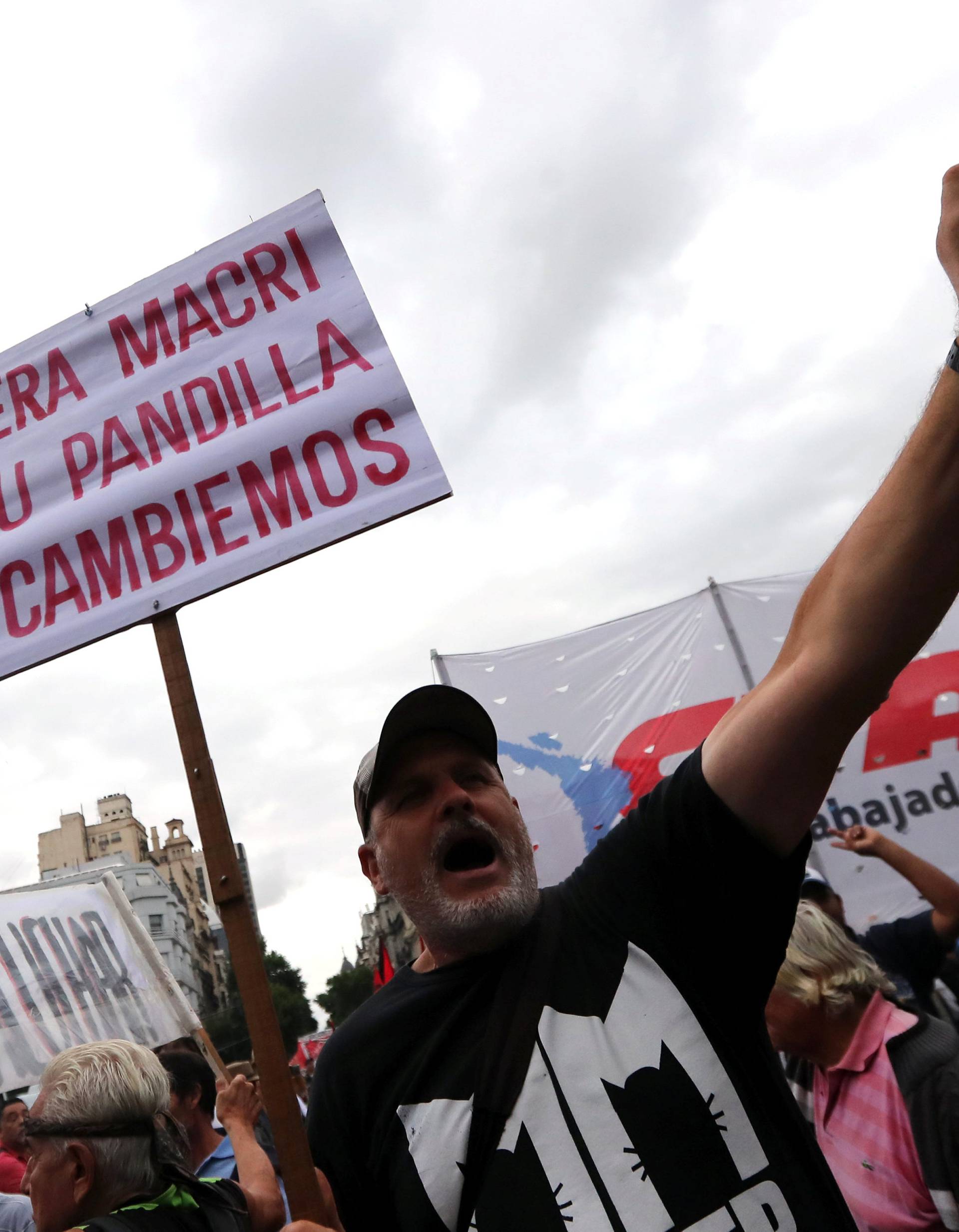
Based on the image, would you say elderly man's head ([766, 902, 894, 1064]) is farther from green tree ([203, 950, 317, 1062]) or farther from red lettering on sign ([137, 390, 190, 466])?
green tree ([203, 950, 317, 1062])

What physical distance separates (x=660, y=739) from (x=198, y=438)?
3543 millimetres

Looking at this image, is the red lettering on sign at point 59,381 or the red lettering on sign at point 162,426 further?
the red lettering on sign at point 59,381

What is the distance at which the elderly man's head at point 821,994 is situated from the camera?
262cm

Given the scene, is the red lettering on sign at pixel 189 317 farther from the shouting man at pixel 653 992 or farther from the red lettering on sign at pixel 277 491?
the shouting man at pixel 653 992

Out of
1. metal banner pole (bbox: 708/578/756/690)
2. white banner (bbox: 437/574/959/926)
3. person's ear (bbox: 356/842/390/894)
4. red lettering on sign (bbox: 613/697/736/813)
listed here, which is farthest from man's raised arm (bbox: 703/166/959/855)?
metal banner pole (bbox: 708/578/756/690)

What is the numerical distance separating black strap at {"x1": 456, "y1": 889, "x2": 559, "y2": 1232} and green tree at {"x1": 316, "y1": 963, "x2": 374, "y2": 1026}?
86206mm

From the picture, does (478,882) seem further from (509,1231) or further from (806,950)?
(806,950)

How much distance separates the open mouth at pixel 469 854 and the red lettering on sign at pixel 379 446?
0.85 metres

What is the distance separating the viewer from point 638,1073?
1312 millimetres

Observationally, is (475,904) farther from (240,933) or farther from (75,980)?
(75,980)

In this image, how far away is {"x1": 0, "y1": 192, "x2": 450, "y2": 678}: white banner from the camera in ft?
7.06

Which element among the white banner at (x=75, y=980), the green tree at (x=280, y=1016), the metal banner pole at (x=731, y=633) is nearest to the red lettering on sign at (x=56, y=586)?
the white banner at (x=75, y=980)

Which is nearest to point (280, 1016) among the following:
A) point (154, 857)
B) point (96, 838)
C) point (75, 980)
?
point (75, 980)

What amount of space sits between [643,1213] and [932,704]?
423 cm
